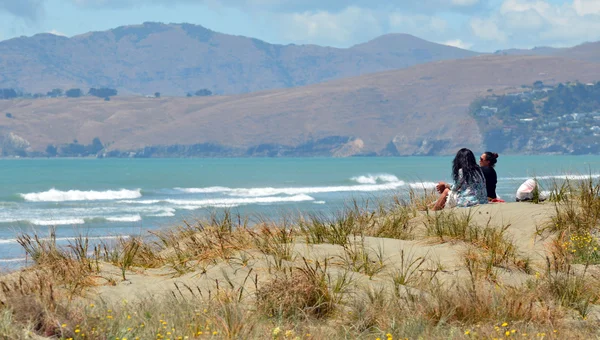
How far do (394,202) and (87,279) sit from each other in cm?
594

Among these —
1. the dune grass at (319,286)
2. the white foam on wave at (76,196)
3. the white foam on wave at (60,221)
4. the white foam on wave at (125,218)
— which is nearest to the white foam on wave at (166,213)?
the white foam on wave at (125,218)

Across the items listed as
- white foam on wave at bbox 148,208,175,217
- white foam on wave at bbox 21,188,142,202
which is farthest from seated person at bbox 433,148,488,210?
white foam on wave at bbox 21,188,142,202

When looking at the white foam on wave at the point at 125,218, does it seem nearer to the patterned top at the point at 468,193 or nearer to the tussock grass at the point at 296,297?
the patterned top at the point at 468,193

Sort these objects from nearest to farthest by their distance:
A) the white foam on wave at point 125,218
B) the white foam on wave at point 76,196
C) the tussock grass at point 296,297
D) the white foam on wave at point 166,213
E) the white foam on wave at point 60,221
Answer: the tussock grass at point 296,297 → the white foam on wave at point 60,221 → the white foam on wave at point 125,218 → the white foam on wave at point 166,213 → the white foam on wave at point 76,196

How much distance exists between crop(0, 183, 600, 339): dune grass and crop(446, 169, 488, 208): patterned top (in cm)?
168

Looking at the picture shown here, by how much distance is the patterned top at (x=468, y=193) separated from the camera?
1106 centimetres

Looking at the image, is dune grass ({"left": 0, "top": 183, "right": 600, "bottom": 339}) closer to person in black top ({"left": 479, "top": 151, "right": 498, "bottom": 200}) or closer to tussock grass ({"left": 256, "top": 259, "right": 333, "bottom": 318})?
tussock grass ({"left": 256, "top": 259, "right": 333, "bottom": 318})

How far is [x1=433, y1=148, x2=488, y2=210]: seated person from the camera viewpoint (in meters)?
11.1

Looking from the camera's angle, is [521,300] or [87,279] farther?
[87,279]

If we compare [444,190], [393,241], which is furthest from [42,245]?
[444,190]

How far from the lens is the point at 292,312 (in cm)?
639

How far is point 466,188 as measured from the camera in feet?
36.5

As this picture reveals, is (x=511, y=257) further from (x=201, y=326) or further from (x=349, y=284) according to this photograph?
(x=201, y=326)

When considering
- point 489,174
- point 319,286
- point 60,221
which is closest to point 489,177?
point 489,174
